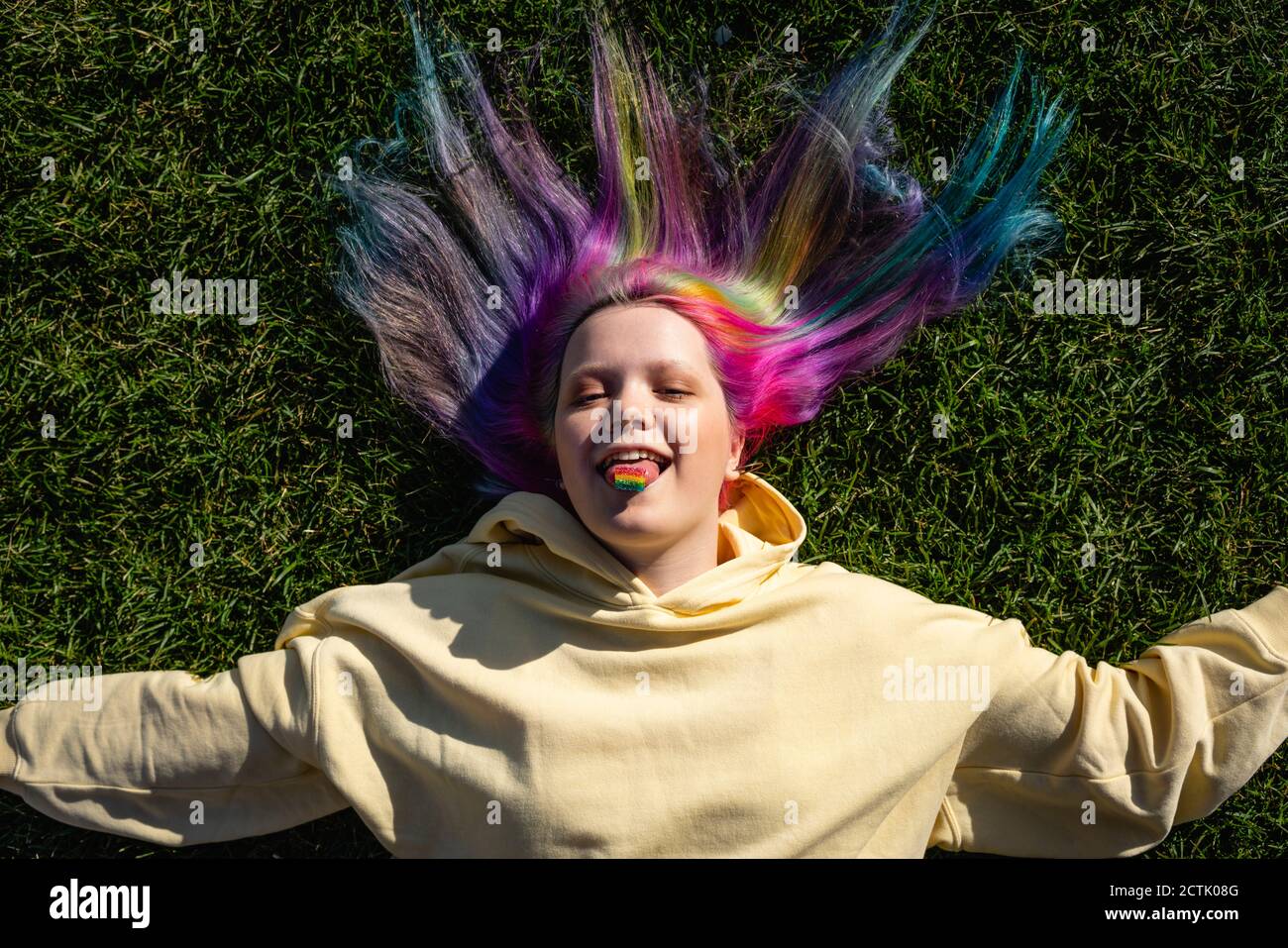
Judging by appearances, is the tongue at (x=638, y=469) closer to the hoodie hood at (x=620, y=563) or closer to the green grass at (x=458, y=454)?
the hoodie hood at (x=620, y=563)

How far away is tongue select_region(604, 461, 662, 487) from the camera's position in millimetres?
2826

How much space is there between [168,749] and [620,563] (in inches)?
51.9

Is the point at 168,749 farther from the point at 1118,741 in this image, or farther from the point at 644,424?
the point at 1118,741

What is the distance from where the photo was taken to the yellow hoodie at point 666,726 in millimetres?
2838

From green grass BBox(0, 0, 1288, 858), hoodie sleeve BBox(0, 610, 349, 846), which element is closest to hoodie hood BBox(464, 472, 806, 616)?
green grass BBox(0, 0, 1288, 858)

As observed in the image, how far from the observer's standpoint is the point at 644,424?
2826mm

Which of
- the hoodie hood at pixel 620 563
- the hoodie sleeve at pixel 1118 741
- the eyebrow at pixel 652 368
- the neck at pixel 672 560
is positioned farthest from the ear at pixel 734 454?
the hoodie sleeve at pixel 1118 741

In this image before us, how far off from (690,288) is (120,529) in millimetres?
1879

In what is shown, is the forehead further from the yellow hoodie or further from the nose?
the yellow hoodie

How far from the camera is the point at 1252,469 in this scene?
11.1 feet

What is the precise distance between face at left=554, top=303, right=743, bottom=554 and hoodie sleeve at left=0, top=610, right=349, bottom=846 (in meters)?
0.90

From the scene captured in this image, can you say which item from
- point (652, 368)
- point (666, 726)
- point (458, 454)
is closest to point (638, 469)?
point (652, 368)
